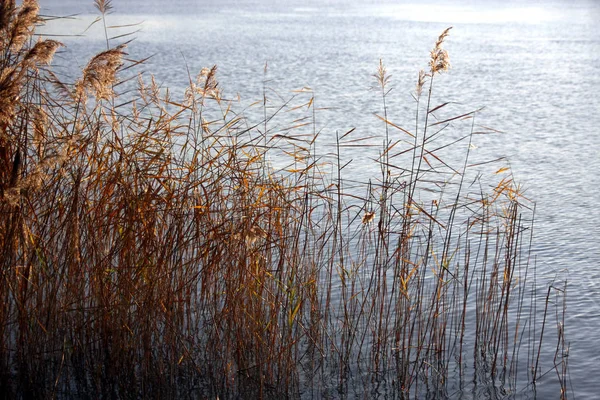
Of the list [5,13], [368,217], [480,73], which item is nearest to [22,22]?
[5,13]

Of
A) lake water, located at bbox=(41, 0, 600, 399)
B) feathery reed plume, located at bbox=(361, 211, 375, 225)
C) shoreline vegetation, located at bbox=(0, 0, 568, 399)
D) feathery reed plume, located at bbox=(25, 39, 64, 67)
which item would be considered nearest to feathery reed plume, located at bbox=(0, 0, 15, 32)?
shoreline vegetation, located at bbox=(0, 0, 568, 399)

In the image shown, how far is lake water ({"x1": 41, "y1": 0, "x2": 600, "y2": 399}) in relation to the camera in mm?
6773

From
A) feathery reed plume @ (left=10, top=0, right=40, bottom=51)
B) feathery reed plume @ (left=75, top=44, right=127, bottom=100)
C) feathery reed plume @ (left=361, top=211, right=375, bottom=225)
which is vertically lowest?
feathery reed plume @ (left=361, top=211, right=375, bottom=225)

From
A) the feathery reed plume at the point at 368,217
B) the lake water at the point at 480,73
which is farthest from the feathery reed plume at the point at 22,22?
the feathery reed plume at the point at 368,217

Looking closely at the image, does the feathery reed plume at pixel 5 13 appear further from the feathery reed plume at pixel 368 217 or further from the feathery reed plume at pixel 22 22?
the feathery reed plume at pixel 368 217

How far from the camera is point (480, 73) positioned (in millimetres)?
16188

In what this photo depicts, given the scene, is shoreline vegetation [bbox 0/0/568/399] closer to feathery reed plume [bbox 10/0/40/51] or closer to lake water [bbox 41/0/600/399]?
feathery reed plume [bbox 10/0/40/51]

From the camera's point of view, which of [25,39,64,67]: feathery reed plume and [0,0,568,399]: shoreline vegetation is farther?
[0,0,568,399]: shoreline vegetation

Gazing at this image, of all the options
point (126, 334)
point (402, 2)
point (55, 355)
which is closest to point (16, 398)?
point (55, 355)

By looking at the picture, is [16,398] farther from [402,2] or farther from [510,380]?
[402,2]

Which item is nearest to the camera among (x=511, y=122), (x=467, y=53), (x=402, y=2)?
(x=511, y=122)

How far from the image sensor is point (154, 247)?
153 inches

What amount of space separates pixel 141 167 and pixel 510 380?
7.74 ft

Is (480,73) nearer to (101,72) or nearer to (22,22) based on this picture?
(101,72)
